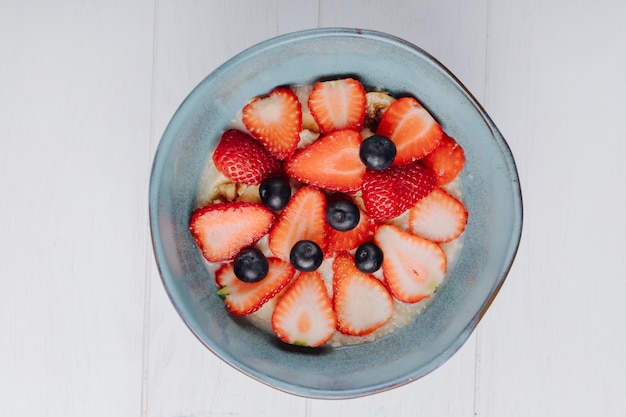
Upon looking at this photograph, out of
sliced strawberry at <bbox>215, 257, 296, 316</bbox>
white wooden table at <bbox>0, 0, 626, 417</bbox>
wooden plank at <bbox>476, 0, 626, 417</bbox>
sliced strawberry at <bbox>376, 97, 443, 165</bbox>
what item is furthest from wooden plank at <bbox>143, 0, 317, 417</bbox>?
wooden plank at <bbox>476, 0, 626, 417</bbox>

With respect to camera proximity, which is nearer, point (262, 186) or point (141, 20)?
point (262, 186)

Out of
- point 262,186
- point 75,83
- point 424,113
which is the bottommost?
point 262,186

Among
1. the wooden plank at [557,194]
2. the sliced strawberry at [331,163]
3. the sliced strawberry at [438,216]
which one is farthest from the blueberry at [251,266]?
the wooden plank at [557,194]

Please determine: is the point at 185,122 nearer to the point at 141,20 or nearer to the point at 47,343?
the point at 141,20

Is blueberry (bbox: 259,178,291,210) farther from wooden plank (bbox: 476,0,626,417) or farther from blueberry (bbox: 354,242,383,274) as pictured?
wooden plank (bbox: 476,0,626,417)

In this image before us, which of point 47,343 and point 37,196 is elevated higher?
point 37,196

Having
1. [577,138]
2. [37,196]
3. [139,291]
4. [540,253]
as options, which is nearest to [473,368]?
[540,253]

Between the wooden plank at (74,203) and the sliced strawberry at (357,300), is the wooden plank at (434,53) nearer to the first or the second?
the sliced strawberry at (357,300)

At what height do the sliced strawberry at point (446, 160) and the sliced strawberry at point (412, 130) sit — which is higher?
the sliced strawberry at point (412, 130)
